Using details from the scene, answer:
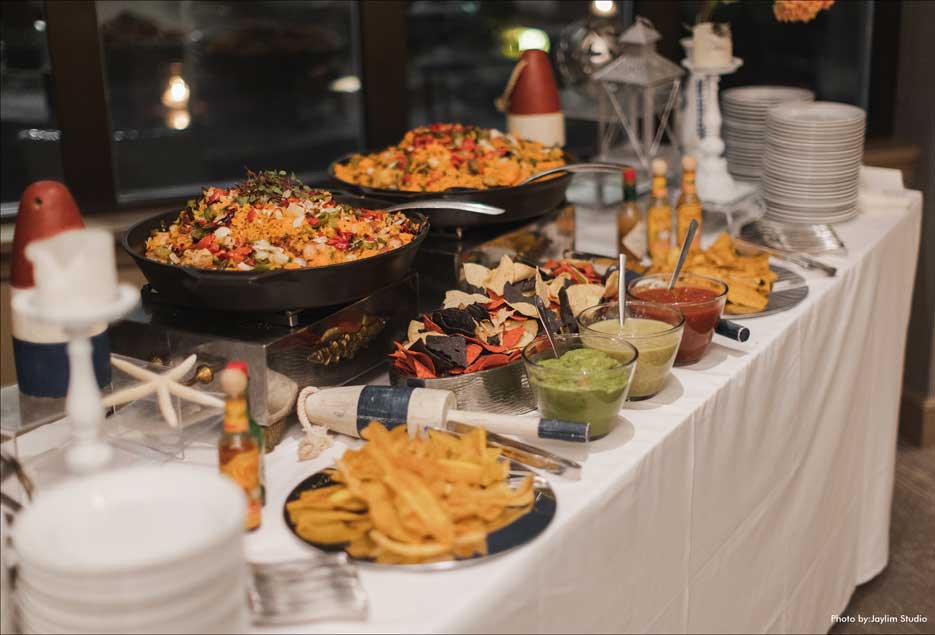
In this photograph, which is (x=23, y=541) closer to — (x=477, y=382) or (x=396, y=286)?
(x=477, y=382)

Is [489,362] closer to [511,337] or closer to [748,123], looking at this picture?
[511,337]

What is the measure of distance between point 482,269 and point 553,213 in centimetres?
33

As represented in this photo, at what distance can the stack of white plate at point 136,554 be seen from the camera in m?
0.87

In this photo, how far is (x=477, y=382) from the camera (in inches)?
58.9

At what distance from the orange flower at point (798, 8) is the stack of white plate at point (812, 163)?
21 cm

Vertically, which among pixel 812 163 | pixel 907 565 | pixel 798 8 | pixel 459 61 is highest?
pixel 798 8

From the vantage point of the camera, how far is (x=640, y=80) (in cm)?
252

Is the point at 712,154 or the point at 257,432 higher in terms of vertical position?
the point at 712,154

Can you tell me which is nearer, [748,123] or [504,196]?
[504,196]

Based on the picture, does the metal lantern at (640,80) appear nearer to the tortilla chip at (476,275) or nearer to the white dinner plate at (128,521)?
the tortilla chip at (476,275)

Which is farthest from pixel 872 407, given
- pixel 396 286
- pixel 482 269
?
pixel 396 286

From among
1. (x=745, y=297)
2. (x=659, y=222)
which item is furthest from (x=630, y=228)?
(x=745, y=297)

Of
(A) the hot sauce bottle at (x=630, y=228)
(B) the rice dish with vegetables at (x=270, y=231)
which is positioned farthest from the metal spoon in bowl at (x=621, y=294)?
(A) the hot sauce bottle at (x=630, y=228)

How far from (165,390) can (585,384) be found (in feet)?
1.74
